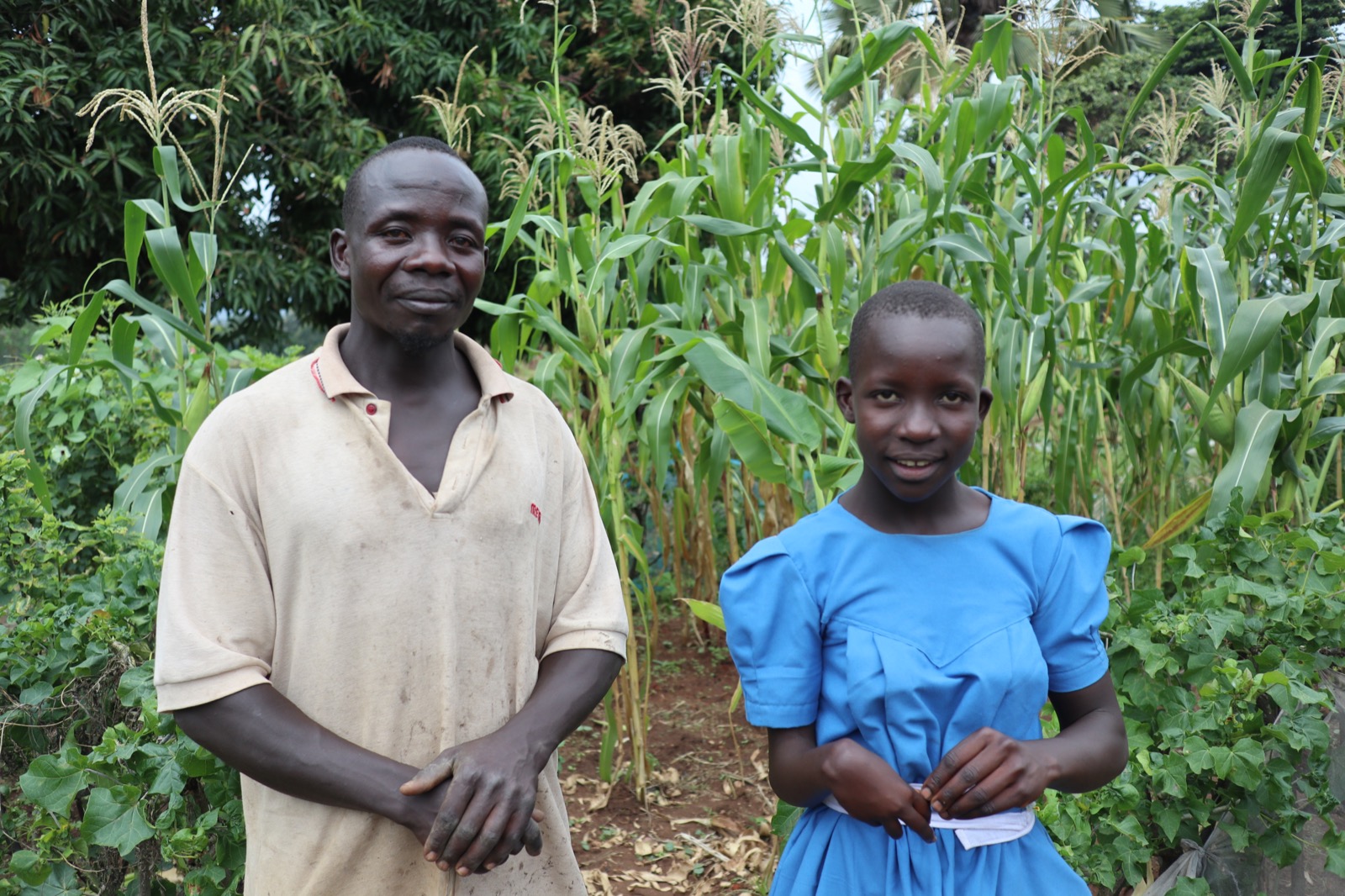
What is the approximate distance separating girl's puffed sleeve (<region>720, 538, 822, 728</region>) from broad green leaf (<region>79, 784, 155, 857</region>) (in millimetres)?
1191

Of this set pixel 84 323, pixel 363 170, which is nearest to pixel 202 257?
pixel 84 323

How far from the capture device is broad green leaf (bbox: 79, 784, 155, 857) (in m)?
1.82

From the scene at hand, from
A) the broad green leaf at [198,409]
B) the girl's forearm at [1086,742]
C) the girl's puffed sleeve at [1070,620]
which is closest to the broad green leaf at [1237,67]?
the girl's puffed sleeve at [1070,620]

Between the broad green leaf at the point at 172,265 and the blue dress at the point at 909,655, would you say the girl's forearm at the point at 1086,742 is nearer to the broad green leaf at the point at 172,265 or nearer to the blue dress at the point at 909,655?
the blue dress at the point at 909,655

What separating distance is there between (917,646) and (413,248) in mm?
838

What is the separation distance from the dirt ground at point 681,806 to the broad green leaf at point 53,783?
50.2 inches

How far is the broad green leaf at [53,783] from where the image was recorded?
183 centimetres

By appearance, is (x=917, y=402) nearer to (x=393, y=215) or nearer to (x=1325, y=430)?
(x=393, y=215)

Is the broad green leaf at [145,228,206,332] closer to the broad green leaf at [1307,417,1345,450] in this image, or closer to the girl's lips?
the girl's lips

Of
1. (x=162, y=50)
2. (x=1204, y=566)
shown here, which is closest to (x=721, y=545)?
(x=1204, y=566)

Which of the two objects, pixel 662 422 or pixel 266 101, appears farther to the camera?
pixel 266 101

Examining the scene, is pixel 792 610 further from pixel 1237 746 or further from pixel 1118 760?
pixel 1237 746

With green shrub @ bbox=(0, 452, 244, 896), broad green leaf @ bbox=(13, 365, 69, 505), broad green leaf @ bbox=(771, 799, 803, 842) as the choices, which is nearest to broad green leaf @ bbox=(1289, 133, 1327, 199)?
broad green leaf @ bbox=(771, 799, 803, 842)

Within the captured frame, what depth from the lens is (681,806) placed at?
3.06 m
